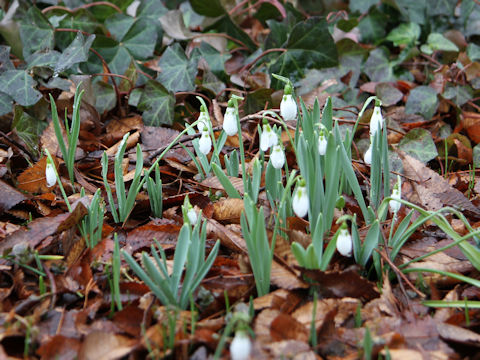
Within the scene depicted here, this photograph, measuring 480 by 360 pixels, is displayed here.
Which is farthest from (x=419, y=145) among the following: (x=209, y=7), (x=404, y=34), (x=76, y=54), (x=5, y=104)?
(x=5, y=104)

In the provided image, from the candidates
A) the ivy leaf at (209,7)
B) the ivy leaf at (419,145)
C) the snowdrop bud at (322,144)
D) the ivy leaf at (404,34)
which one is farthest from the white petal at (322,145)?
the ivy leaf at (404,34)

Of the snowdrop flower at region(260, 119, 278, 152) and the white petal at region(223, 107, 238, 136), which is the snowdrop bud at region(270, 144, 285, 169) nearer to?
the snowdrop flower at region(260, 119, 278, 152)

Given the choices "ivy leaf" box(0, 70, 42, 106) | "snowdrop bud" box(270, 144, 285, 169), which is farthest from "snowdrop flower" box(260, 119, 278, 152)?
"ivy leaf" box(0, 70, 42, 106)

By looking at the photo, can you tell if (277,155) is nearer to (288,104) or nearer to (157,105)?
(288,104)

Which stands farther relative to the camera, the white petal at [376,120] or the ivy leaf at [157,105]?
the ivy leaf at [157,105]

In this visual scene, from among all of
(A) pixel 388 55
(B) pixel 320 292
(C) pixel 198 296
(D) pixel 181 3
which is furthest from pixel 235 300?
(D) pixel 181 3

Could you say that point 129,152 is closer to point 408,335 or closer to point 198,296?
point 198,296

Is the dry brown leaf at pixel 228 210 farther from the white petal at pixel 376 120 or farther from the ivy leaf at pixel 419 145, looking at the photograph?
the ivy leaf at pixel 419 145
